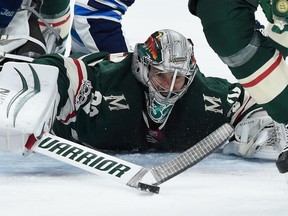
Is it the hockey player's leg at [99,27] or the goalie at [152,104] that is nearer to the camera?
the goalie at [152,104]

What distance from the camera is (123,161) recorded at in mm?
2082

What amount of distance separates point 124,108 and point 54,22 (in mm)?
579

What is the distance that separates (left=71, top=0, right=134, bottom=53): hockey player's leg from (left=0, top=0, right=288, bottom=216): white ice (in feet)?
2.90

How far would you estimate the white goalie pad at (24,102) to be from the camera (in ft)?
7.16

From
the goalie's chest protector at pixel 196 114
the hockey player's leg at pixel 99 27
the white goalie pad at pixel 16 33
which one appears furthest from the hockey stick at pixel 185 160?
the hockey player's leg at pixel 99 27

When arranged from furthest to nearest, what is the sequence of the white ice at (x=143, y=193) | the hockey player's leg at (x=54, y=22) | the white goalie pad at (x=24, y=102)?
the hockey player's leg at (x=54, y=22) → the white goalie pad at (x=24, y=102) → the white ice at (x=143, y=193)

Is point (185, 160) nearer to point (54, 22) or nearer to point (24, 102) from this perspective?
point (24, 102)

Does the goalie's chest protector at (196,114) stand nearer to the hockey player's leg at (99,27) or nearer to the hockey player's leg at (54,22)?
the hockey player's leg at (54,22)

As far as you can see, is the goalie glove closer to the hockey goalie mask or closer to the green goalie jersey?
the green goalie jersey

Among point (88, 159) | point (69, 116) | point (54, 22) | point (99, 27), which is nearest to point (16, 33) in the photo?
point (54, 22)

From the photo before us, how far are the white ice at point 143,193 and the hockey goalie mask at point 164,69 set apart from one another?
0.57ft

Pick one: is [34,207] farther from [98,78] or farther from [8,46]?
[8,46]

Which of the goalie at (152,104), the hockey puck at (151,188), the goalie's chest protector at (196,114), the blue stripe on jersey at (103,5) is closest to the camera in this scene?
the hockey puck at (151,188)

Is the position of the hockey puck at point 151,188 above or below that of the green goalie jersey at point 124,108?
above
